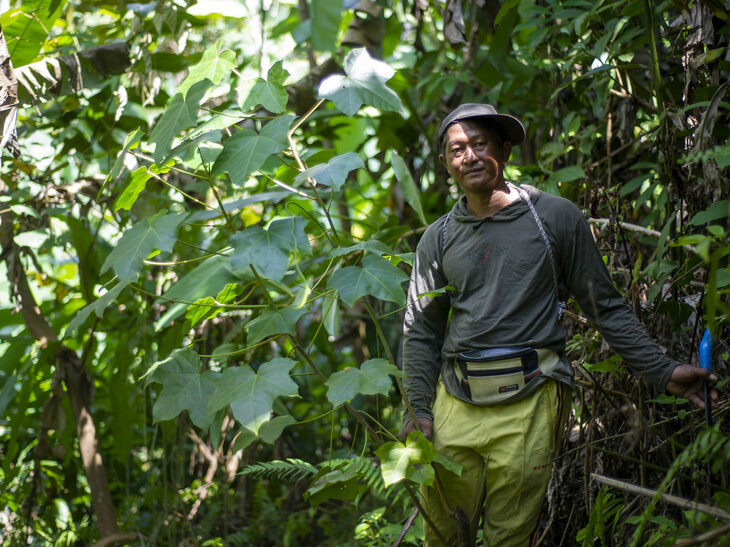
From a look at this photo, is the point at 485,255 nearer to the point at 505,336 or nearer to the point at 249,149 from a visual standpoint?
the point at 505,336

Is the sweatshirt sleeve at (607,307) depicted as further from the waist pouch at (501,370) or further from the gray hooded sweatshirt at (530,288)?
the waist pouch at (501,370)

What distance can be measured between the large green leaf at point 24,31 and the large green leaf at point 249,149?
1.54 meters

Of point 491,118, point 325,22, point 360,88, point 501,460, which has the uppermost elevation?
point 325,22

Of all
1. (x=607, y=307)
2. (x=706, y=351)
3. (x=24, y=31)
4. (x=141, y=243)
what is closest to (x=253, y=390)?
(x=141, y=243)

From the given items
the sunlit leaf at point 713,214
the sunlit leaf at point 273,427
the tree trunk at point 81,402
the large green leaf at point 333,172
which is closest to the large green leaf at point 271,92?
the large green leaf at point 333,172

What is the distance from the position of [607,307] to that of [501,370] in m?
0.34

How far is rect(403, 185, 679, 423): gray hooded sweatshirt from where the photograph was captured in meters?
1.98

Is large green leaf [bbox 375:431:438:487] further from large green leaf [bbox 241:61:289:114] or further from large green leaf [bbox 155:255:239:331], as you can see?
large green leaf [bbox 241:61:289:114]

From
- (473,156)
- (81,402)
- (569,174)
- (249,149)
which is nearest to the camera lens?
(249,149)

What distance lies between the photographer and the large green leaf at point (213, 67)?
1987mm

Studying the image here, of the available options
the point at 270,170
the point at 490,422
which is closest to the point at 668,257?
the point at 490,422

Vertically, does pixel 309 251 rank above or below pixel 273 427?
above

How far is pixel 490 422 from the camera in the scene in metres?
2.03

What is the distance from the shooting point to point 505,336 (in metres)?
2.00
